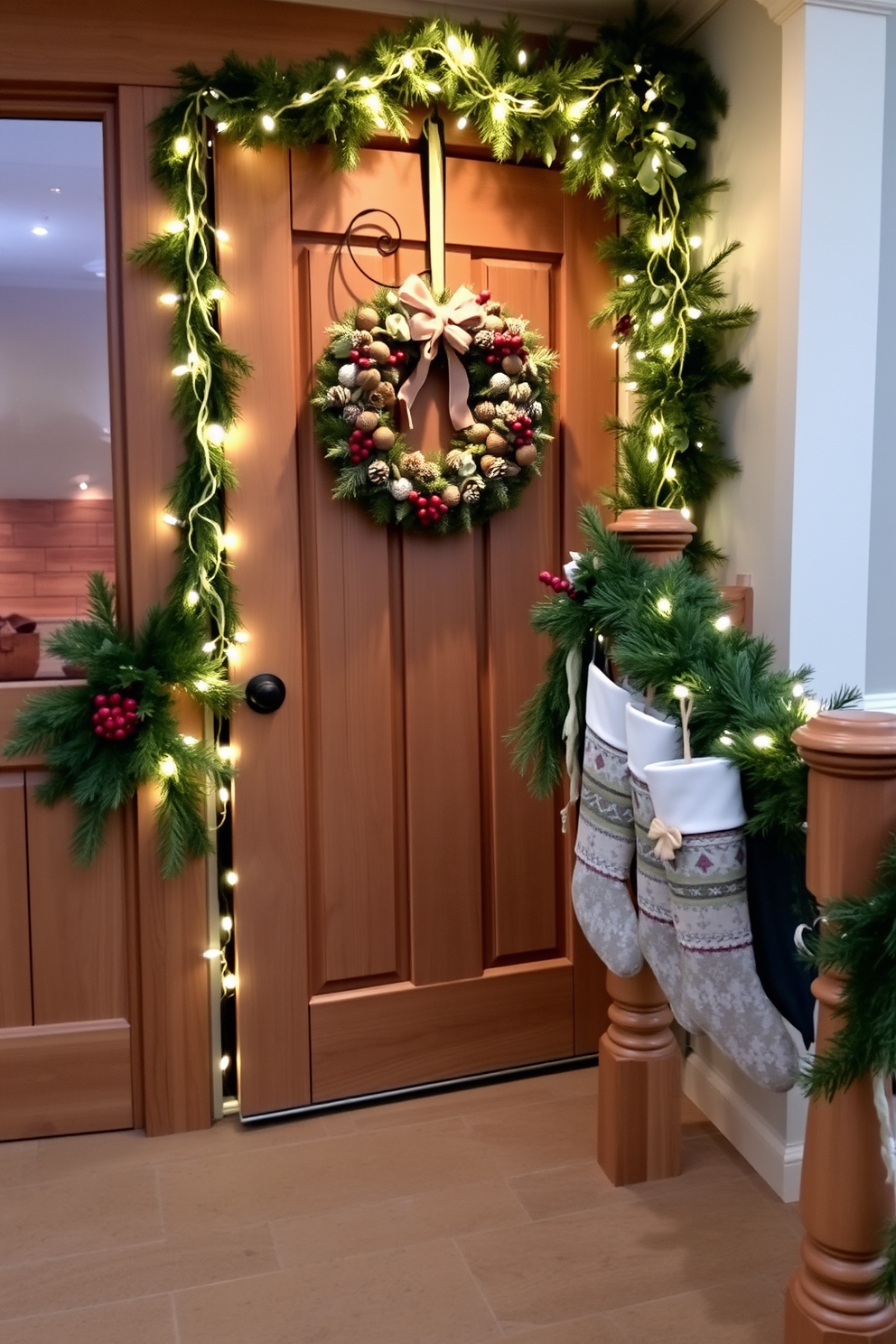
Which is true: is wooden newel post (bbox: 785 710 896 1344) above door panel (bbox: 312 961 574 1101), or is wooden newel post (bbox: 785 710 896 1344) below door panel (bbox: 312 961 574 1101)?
above

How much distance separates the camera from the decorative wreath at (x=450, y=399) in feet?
7.37

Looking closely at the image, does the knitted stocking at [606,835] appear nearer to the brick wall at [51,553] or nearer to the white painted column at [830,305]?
the white painted column at [830,305]

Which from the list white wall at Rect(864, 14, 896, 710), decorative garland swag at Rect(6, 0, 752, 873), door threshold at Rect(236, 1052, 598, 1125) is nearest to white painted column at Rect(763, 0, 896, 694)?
white wall at Rect(864, 14, 896, 710)

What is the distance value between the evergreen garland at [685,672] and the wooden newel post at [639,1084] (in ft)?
0.79

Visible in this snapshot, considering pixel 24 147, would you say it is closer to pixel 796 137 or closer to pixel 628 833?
pixel 796 137

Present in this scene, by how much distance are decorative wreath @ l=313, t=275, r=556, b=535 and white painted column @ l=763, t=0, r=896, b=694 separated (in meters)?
0.55

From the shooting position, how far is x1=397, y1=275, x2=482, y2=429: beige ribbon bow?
226cm

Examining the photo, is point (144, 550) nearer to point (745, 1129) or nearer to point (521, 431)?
point (521, 431)

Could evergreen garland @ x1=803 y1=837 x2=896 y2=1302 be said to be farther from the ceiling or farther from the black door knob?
the ceiling

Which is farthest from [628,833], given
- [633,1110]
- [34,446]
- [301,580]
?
[34,446]

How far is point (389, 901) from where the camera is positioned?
247cm

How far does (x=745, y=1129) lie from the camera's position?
221 centimetres

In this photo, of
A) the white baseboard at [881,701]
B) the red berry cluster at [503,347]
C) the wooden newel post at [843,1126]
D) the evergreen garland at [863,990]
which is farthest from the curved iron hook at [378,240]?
the evergreen garland at [863,990]

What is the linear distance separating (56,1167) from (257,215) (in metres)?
1.94
